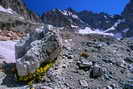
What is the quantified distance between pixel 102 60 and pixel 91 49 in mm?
2174

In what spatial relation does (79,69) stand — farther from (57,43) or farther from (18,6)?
→ (18,6)

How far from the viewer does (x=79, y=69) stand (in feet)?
38.0

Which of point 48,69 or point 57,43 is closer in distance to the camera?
point 48,69

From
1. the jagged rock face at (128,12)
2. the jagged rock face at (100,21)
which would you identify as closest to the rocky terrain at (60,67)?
the jagged rock face at (128,12)

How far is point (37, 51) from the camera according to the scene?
11.4m

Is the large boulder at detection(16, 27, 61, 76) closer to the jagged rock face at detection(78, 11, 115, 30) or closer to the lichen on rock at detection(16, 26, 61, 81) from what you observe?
the lichen on rock at detection(16, 26, 61, 81)

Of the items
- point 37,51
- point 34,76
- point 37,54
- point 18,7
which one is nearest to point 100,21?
point 18,7

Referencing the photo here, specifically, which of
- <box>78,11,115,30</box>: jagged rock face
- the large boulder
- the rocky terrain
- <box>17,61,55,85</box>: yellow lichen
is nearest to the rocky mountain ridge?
<box>78,11,115,30</box>: jagged rock face

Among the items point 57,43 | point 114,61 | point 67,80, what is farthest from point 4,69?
point 114,61

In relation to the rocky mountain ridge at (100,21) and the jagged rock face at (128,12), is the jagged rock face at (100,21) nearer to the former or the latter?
the rocky mountain ridge at (100,21)

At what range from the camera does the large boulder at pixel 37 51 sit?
35.3 feet

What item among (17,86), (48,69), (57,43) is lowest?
(17,86)

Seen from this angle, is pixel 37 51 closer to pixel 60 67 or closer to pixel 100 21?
pixel 60 67

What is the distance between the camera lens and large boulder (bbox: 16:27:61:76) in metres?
10.8
